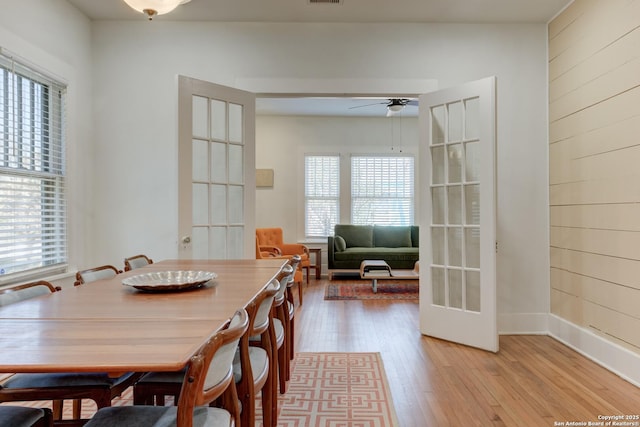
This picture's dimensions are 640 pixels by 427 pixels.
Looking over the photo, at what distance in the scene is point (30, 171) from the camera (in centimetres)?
290

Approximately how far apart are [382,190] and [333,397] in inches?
215

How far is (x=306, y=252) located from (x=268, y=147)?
2253 mm

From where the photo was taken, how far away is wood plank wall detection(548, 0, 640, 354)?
2625 millimetres

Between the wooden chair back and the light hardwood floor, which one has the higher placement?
the wooden chair back

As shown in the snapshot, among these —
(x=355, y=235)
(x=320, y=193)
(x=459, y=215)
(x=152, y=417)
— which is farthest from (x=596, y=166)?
(x=320, y=193)

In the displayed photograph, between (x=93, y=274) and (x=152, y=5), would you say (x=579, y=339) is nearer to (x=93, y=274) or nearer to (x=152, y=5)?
(x=93, y=274)

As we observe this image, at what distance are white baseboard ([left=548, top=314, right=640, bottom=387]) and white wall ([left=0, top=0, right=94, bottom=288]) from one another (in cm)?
425

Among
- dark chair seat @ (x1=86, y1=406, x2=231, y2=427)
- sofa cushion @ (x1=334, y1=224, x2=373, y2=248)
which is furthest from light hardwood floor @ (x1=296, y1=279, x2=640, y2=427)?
sofa cushion @ (x1=334, y1=224, x2=373, y2=248)

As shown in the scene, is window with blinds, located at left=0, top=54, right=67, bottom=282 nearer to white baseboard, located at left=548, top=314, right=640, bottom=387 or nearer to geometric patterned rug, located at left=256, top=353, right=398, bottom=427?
geometric patterned rug, located at left=256, top=353, right=398, bottom=427

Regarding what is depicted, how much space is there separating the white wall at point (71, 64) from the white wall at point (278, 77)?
73mm

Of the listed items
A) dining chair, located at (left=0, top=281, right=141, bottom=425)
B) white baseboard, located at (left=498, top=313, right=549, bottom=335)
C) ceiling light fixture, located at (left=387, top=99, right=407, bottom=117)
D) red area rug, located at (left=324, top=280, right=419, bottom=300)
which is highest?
ceiling light fixture, located at (left=387, top=99, right=407, bottom=117)

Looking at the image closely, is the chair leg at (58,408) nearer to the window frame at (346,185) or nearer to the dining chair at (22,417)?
the dining chair at (22,417)

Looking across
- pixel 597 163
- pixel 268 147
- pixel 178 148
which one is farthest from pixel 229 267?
pixel 268 147

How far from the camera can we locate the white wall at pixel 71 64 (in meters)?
2.82
